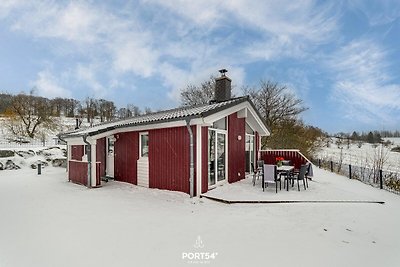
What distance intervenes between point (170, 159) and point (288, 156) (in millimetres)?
6332

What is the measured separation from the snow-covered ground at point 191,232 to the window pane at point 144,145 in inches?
77.9

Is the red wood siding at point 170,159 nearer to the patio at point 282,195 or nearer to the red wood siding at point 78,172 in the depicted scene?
the patio at point 282,195

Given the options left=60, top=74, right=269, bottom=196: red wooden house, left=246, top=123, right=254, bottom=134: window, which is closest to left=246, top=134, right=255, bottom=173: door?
left=60, top=74, right=269, bottom=196: red wooden house

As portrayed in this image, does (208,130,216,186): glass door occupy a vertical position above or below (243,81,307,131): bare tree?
below

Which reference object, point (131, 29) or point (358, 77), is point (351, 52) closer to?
point (358, 77)

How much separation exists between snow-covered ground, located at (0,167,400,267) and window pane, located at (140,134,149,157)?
1.98 meters

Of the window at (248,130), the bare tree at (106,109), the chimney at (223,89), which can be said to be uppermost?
the bare tree at (106,109)

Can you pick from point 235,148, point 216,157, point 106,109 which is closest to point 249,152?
point 235,148

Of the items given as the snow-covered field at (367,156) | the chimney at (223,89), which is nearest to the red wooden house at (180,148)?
the chimney at (223,89)

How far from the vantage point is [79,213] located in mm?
5539

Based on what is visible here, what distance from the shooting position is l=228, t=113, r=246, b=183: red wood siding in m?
8.88

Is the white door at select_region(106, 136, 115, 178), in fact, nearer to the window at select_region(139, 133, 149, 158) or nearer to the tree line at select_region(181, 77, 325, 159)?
the window at select_region(139, 133, 149, 158)

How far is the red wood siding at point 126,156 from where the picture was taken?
29.5 feet

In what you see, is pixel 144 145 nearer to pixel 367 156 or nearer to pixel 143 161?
pixel 143 161
